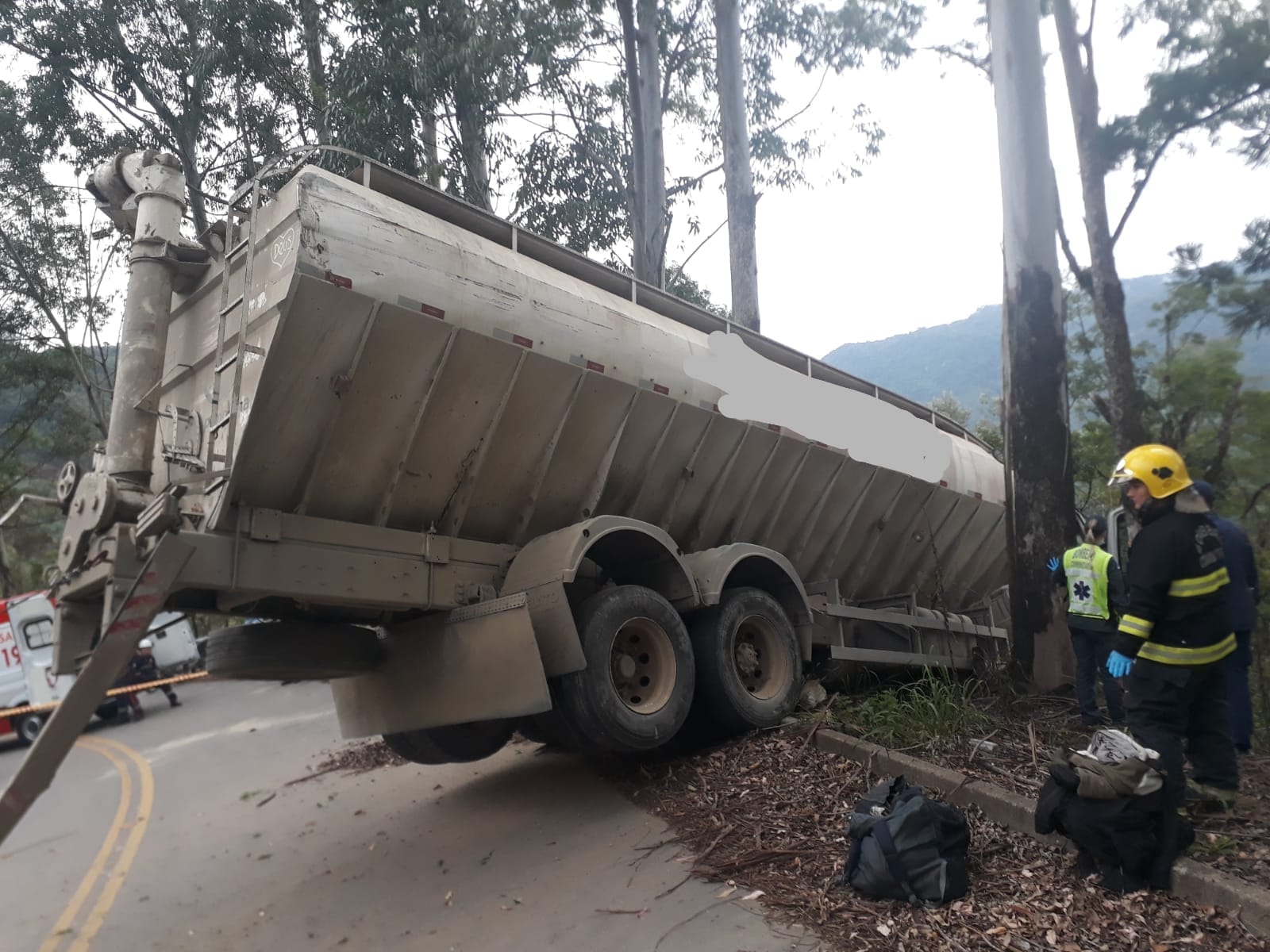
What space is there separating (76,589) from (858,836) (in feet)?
14.0

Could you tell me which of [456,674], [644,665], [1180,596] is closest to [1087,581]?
[1180,596]

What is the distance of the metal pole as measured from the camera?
22.3ft

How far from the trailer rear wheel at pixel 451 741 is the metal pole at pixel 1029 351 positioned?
13.6 feet

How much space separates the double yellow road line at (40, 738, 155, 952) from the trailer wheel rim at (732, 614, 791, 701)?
4340 millimetres

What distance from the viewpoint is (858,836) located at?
3.73 m

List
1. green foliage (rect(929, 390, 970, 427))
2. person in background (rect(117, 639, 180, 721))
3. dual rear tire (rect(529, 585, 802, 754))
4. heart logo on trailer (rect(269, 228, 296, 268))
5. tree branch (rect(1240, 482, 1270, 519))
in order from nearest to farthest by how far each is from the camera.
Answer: heart logo on trailer (rect(269, 228, 296, 268))
dual rear tire (rect(529, 585, 802, 754))
tree branch (rect(1240, 482, 1270, 519))
person in background (rect(117, 639, 180, 721))
green foliage (rect(929, 390, 970, 427))

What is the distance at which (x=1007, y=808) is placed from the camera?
4094 mm

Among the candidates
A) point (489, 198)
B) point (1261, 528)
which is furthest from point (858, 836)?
point (489, 198)

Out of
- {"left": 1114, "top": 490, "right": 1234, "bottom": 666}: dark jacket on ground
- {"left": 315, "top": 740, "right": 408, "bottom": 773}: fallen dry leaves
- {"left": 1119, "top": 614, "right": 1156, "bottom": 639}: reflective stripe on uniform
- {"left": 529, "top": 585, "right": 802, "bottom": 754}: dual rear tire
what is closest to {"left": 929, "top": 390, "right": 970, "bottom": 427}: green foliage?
{"left": 315, "top": 740, "right": 408, "bottom": 773}: fallen dry leaves

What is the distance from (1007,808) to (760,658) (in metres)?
2.55

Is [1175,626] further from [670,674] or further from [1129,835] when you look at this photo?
[670,674]

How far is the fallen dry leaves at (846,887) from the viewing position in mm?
3133

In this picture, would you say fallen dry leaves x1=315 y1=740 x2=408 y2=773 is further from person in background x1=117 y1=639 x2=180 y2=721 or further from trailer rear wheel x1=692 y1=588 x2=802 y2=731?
person in background x1=117 y1=639 x2=180 y2=721

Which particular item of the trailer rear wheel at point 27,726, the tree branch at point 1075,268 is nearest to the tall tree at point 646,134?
the tree branch at point 1075,268
